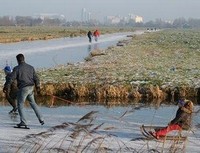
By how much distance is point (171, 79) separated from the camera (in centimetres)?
2088

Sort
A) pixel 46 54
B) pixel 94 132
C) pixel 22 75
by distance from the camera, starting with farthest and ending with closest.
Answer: pixel 46 54 < pixel 22 75 < pixel 94 132

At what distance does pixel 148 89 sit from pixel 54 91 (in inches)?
147

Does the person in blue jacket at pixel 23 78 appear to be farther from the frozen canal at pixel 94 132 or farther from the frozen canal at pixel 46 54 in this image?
the frozen canal at pixel 46 54

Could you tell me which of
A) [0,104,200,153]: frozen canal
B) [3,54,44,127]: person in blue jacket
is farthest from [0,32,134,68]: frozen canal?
[3,54,44,127]: person in blue jacket

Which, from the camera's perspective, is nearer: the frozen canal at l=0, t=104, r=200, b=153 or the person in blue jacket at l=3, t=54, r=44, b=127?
the frozen canal at l=0, t=104, r=200, b=153

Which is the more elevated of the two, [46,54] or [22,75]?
[22,75]

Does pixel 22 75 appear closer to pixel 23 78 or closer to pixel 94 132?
pixel 23 78

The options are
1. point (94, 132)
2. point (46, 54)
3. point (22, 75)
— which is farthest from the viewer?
point (46, 54)

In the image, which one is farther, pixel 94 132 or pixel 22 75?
pixel 22 75

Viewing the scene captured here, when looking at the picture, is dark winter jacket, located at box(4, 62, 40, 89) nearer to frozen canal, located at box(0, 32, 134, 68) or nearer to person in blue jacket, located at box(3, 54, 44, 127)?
person in blue jacket, located at box(3, 54, 44, 127)

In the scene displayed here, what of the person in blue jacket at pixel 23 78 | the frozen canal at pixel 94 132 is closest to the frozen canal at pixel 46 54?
the frozen canal at pixel 94 132

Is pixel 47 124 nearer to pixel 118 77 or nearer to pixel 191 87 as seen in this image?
pixel 191 87

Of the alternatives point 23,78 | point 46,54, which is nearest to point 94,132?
point 23,78

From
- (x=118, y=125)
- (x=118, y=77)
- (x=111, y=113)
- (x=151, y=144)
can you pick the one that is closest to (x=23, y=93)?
(x=118, y=125)
